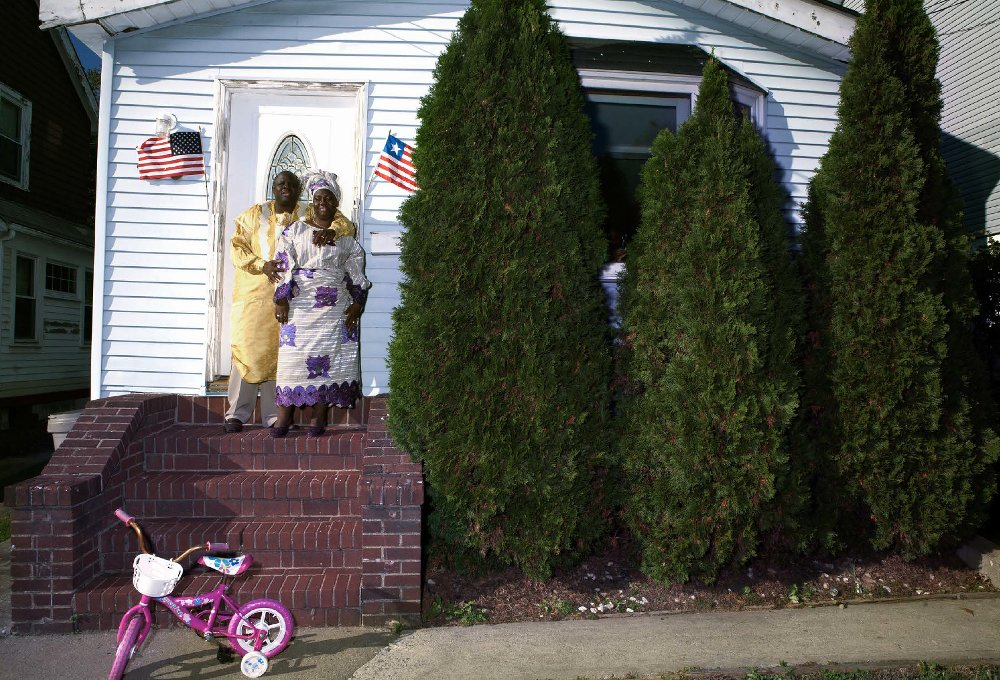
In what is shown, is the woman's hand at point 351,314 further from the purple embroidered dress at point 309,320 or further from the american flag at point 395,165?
the american flag at point 395,165

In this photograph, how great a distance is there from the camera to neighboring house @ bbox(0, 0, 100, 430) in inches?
396

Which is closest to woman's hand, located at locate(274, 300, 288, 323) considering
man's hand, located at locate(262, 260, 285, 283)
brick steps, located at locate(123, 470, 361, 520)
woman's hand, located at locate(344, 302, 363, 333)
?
man's hand, located at locate(262, 260, 285, 283)

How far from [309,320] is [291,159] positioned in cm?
158

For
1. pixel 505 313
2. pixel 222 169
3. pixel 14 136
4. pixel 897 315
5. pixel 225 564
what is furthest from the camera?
pixel 14 136

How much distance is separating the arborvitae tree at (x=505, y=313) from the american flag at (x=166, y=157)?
2.16 metres

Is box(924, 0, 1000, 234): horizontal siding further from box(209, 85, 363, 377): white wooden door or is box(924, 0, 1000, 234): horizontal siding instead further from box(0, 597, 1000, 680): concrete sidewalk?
box(209, 85, 363, 377): white wooden door

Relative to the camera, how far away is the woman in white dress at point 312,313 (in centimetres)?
444

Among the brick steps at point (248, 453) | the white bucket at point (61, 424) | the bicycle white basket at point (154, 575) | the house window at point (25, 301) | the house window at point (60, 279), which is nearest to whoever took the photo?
the bicycle white basket at point (154, 575)

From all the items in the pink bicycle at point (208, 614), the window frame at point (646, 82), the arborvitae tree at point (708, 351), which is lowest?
the pink bicycle at point (208, 614)

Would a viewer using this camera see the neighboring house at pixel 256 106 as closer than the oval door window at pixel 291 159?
Yes

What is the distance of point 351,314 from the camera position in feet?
15.0

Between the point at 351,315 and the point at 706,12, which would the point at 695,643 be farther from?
the point at 706,12

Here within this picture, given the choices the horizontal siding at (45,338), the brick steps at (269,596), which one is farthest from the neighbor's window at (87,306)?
the brick steps at (269,596)

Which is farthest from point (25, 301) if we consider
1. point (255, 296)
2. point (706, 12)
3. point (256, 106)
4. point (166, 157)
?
point (706, 12)
